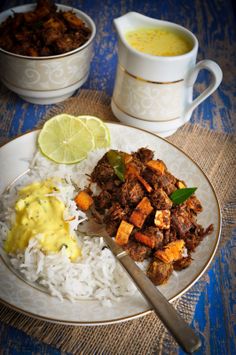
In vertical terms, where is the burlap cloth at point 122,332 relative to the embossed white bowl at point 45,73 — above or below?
below

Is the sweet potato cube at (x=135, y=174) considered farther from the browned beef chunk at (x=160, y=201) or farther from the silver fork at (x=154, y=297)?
the silver fork at (x=154, y=297)

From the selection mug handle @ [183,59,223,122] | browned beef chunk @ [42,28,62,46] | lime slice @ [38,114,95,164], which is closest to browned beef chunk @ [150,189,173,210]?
lime slice @ [38,114,95,164]

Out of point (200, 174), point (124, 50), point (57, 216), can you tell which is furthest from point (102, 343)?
point (124, 50)

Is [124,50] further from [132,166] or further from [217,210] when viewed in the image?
[217,210]

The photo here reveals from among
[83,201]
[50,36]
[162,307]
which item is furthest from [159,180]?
[50,36]

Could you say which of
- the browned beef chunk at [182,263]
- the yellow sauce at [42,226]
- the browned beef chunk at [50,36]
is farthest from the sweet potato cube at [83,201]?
the browned beef chunk at [50,36]
